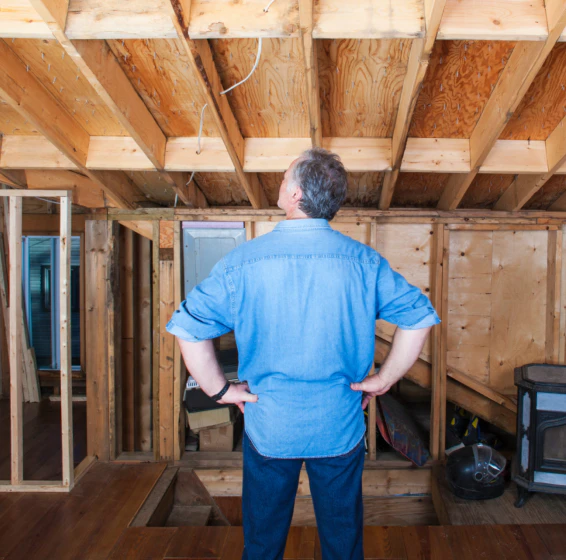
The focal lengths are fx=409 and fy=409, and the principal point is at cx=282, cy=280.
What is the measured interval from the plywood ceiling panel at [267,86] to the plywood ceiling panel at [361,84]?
0.40ft

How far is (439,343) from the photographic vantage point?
10.4ft

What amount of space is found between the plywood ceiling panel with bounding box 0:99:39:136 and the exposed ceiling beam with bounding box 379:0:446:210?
200 cm

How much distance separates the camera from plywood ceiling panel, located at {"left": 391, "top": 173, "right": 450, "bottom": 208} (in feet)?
9.61

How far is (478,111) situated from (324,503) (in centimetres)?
201

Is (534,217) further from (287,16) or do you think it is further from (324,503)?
(324,503)

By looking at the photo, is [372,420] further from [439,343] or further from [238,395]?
[238,395]

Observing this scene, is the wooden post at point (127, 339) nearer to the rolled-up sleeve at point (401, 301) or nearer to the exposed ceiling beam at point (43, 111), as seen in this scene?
the exposed ceiling beam at point (43, 111)

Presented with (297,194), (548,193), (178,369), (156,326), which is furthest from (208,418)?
(548,193)

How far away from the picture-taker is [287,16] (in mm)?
1489

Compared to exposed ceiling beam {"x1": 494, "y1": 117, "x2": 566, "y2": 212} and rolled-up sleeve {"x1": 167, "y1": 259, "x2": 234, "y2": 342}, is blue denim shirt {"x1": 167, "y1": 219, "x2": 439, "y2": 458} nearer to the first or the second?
rolled-up sleeve {"x1": 167, "y1": 259, "x2": 234, "y2": 342}

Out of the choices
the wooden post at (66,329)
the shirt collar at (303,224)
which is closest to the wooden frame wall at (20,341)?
the wooden post at (66,329)

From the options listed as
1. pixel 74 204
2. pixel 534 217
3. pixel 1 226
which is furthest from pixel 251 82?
pixel 1 226

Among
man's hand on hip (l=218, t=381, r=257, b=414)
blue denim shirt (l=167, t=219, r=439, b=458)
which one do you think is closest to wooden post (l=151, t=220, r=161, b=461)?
man's hand on hip (l=218, t=381, r=257, b=414)

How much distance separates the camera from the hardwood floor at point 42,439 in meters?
3.08
